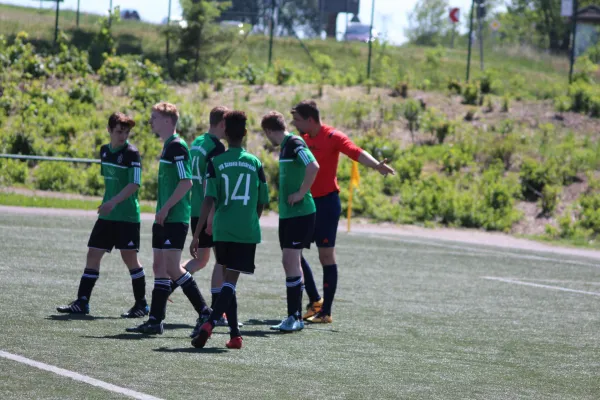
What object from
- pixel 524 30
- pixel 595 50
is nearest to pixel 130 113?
A: pixel 595 50

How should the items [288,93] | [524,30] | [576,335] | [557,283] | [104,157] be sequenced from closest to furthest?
[104,157], [576,335], [557,283], [288,93], [524,30]

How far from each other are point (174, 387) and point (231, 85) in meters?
32.2

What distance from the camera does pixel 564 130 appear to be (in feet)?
112

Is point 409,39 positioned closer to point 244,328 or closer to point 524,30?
point 524,30

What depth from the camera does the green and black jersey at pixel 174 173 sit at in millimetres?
8641

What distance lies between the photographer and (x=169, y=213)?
8.79 meters

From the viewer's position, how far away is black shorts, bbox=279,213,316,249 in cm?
948

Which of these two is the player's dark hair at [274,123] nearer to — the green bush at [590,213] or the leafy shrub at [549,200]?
the green bush at [590,213]

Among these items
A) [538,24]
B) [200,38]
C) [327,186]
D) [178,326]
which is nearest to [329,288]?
[327,186]

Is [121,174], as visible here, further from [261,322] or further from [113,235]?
[261,322]

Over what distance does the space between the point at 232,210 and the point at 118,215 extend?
172 centimetres

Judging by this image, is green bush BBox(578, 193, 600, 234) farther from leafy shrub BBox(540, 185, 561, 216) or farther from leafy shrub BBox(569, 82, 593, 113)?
leafy shrub BBox(569, 82, 593, 113)

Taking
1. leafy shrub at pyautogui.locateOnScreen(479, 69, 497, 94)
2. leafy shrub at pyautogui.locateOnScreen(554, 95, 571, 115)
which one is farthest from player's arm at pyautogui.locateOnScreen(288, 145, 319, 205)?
leafy shrub at pyautogui.locateOnScreen(479, 69, 497, 94)

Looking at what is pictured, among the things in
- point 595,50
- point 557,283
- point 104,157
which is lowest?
point 557,283
